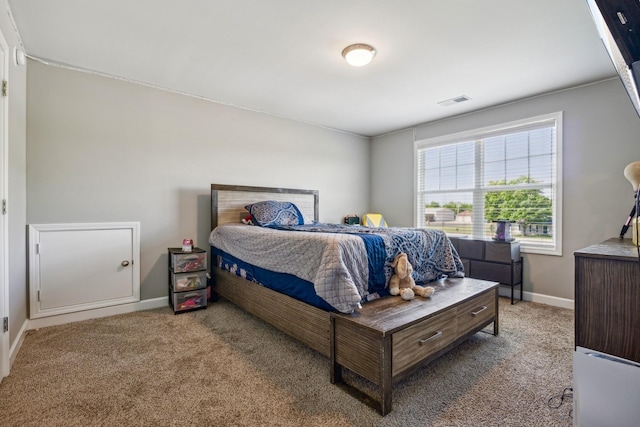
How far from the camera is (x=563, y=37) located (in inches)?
86.9

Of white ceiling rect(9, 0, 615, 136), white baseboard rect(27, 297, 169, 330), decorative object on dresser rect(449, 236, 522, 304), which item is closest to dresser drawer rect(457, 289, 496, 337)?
decorative object on dresser rect(449, 236, 522, 304)

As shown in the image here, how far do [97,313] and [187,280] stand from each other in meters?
0.84

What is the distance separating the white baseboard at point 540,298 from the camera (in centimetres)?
311

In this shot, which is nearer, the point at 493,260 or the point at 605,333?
the point at 605,333

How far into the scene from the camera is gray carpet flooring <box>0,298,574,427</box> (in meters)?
1.44

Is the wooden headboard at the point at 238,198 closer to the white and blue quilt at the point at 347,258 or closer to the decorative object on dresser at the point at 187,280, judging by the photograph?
the decorative object on dresser at the point at 187,280

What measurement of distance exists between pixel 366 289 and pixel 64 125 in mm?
2994

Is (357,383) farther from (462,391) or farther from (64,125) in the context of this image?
(64,125)

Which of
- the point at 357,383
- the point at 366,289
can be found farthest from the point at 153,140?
the point at 357,383

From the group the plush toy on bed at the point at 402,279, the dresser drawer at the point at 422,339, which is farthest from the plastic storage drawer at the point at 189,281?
the dresser drawer at the point at 422,339

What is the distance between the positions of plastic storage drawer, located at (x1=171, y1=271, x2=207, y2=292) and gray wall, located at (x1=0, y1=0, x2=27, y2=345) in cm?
108

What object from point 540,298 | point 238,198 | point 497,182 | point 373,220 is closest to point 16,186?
point 238,198

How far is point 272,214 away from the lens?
3375 mm

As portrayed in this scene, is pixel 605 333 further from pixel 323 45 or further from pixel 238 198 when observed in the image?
pixel 238 198
